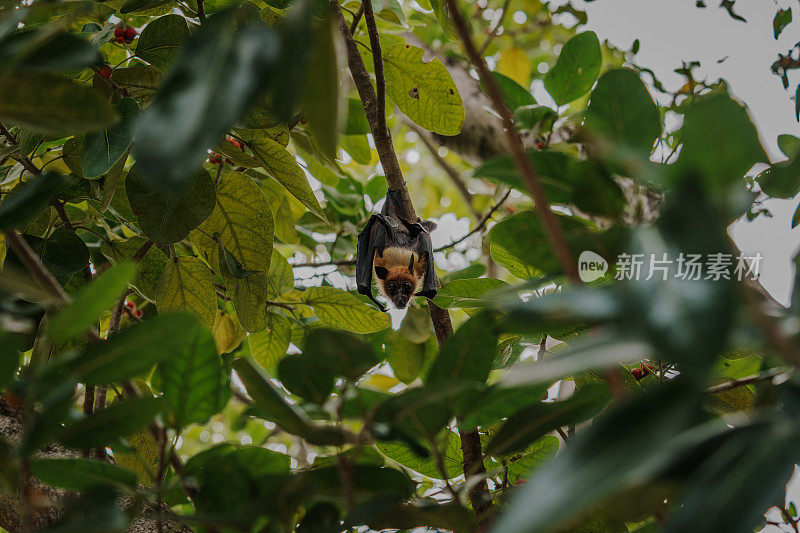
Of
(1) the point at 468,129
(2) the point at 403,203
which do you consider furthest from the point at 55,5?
(1) the point at 468,129

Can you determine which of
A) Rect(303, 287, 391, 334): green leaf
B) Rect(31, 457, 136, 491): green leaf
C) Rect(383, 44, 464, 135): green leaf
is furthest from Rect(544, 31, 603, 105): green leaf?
Rect(31, 457, 136, 491): green leaf

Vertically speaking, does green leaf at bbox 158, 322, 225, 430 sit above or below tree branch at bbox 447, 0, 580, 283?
below

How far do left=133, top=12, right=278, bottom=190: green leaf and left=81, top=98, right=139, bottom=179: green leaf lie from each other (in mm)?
466

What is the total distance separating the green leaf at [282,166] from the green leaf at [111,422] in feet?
2.13

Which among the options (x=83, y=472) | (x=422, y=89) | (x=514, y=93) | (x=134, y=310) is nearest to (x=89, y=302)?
(x=83, y=472)

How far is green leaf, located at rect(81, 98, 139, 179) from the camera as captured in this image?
785 mm

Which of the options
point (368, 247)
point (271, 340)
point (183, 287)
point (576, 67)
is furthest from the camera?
point (368, 247)

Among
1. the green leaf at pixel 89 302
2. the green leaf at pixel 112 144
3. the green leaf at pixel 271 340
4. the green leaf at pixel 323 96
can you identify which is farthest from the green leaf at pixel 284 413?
the green leaf at pixel 271 340

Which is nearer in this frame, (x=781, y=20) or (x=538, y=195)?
(x=538, y=195)

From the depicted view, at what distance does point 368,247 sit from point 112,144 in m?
1.22

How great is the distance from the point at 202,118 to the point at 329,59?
92 mm

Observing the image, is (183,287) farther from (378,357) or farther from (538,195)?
(538,195)

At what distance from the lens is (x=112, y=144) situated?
2.59 feet

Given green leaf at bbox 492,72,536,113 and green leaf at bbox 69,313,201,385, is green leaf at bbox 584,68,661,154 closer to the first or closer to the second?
green leaf at bbox 69,313,201,385
